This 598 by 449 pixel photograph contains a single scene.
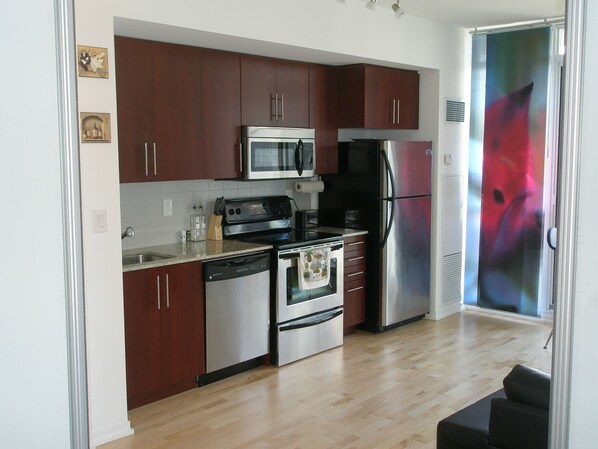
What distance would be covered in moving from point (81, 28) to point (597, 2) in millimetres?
2649

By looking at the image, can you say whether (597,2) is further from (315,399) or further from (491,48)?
(491,48)

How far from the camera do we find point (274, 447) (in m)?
3.58

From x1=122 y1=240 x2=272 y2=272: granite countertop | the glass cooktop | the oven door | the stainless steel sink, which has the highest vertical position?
the glass cooktop

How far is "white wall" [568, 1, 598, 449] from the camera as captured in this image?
1.54 m

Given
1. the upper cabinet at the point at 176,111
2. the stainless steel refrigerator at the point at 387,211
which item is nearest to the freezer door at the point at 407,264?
the stainless steel refrigerator at the point at 387,211

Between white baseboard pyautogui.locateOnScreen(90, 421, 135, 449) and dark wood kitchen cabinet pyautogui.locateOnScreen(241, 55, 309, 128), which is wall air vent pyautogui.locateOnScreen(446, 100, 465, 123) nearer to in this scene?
dark wood kitchen cabinet pyautogui.locateOnScreen(241, 55, 309, 128)

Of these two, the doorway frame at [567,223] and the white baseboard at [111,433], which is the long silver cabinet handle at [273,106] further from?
the doorway frame at [567,223]

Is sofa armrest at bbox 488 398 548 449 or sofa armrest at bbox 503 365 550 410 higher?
sofa armrest at bbox 503 365 550 410

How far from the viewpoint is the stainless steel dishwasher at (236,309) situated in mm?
4414

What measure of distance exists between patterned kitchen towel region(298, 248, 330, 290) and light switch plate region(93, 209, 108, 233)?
5.81 feet

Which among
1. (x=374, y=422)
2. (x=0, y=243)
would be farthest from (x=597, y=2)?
(x=374, y=422)

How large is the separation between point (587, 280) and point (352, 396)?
2937 millimetres

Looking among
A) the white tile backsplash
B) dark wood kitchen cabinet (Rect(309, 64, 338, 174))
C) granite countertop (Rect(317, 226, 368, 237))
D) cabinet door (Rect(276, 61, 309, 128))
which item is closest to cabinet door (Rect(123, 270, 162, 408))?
the white tile backsplash

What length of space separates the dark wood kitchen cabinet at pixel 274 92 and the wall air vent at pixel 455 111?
1.55m
